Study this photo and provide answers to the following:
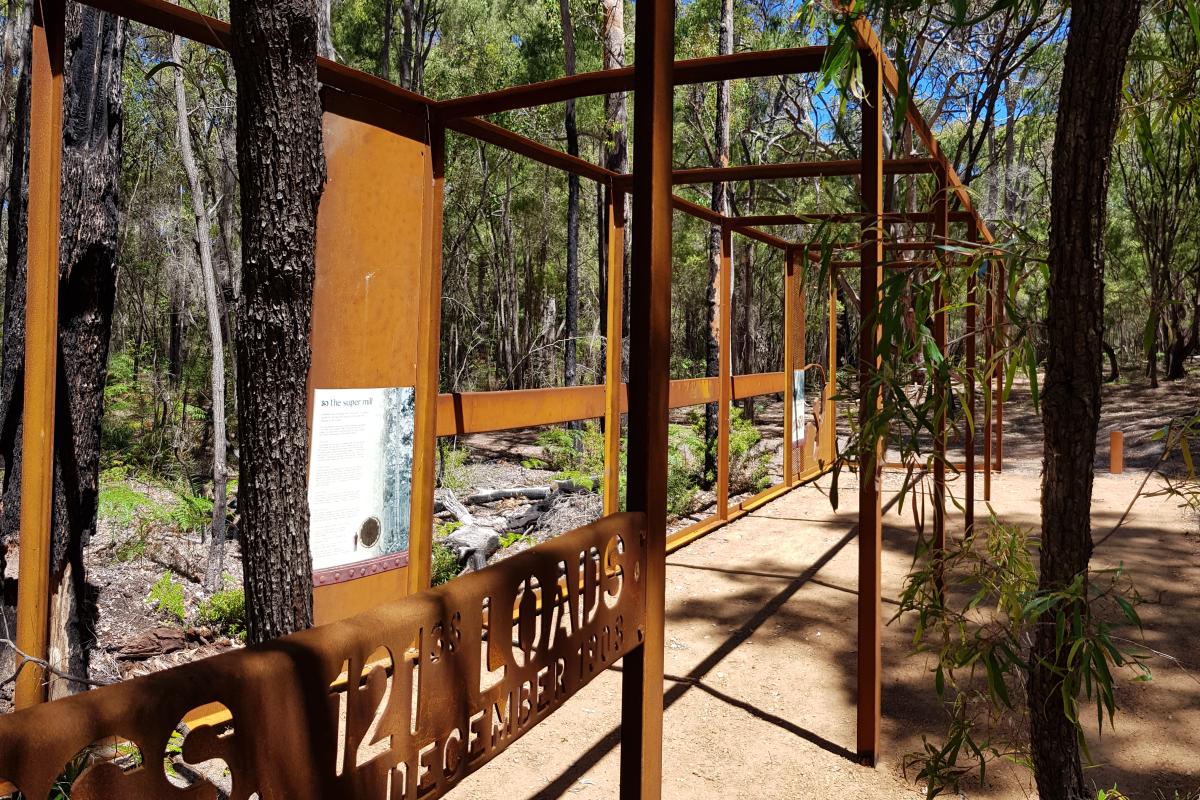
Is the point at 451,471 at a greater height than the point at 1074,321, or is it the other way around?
the point at 1074,321

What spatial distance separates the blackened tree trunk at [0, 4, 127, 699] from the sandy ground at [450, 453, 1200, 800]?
1.89m

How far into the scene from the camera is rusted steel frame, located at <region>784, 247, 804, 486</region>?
1020cm

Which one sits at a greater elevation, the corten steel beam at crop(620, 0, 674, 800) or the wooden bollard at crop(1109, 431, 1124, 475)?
the corten steel beam at crop(620, 0, 674, 800)

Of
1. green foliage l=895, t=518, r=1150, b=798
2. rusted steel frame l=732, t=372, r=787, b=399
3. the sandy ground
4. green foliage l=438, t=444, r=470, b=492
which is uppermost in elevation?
rusted steel frame l=732, t=372, r=787, b=399

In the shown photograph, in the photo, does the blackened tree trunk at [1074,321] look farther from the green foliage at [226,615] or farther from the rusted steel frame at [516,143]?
the green foliage at [226,615]

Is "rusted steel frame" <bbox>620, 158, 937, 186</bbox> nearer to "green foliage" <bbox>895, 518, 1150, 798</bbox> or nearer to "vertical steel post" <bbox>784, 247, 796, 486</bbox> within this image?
"green foliage" <bbox>895, 518, 1150, 798</bbox>

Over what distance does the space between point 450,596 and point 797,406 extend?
31.7ft

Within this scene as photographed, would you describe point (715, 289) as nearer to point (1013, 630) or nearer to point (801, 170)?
point (801, 170)

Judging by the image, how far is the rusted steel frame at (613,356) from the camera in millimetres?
5952

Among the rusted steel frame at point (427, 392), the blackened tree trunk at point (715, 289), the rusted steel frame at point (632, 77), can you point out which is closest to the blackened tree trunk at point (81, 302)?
the rusted steel frame at point (427, 392)

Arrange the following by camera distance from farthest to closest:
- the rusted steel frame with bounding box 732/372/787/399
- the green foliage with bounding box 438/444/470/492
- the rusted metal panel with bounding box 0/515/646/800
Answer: the green foliage with bounding box 438/444/470/492, the rusted steel frame with bounding box 732/372/787/399, the rusted metal panel with bounding box 0/515/646/800

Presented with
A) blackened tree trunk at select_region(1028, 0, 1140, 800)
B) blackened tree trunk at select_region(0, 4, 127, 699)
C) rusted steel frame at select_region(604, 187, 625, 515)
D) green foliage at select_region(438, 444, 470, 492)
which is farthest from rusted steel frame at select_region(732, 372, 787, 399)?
blackened tree trunk at select_region(1028, 0, 1140, 800)

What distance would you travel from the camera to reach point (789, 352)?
10242 millimetres

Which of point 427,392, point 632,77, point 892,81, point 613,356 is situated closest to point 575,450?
point 613,356
